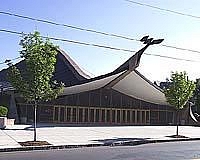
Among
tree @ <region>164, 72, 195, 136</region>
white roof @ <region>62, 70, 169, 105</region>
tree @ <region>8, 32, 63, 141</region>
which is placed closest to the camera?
tree @ <region>8, 32, 63, 141</region>

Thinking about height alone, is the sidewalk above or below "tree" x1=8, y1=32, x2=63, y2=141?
below

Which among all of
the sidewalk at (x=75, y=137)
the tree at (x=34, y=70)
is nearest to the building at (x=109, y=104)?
the sidewalk at (x=75, y=137)

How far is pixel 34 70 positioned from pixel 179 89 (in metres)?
11.4

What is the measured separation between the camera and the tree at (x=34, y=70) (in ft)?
60.5

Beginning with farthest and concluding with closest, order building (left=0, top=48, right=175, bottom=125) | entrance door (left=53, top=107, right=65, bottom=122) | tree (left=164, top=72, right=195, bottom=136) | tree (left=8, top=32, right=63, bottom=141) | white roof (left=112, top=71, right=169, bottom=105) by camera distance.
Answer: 1. white roof (left=112, top=71, right=169, bottom=105)
2. entrance door (left=53, top=107, right=65, bottom=122)
3. building (left=0, top=48, right=175, bottom=125)
4. tree (left=164, top=72, right=195, bottom=136)
5. tree (left=8, top=32, right=63, bottom=141)

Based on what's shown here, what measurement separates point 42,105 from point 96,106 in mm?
6013

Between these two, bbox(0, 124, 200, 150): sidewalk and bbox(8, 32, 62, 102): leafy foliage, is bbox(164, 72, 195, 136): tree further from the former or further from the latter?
bbox(8, 32, 62, 102): leafy foliage

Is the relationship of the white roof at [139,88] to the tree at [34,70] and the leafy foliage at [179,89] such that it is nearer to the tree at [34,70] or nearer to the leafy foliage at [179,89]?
the leafy foliage at [179,89]

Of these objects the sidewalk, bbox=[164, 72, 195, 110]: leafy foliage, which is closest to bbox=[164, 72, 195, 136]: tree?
bbox=[164, 72, 195, 110]: leafy foliage

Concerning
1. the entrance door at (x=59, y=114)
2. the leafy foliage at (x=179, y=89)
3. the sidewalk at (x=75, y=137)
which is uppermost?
the leafy foliage at (x=179, y=89)

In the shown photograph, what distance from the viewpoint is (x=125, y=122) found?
43156 mm

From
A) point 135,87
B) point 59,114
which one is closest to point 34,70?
point 59,114

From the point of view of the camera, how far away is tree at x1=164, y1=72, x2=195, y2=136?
25.9m

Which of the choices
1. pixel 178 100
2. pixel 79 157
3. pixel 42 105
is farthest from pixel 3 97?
pixel 79 157
